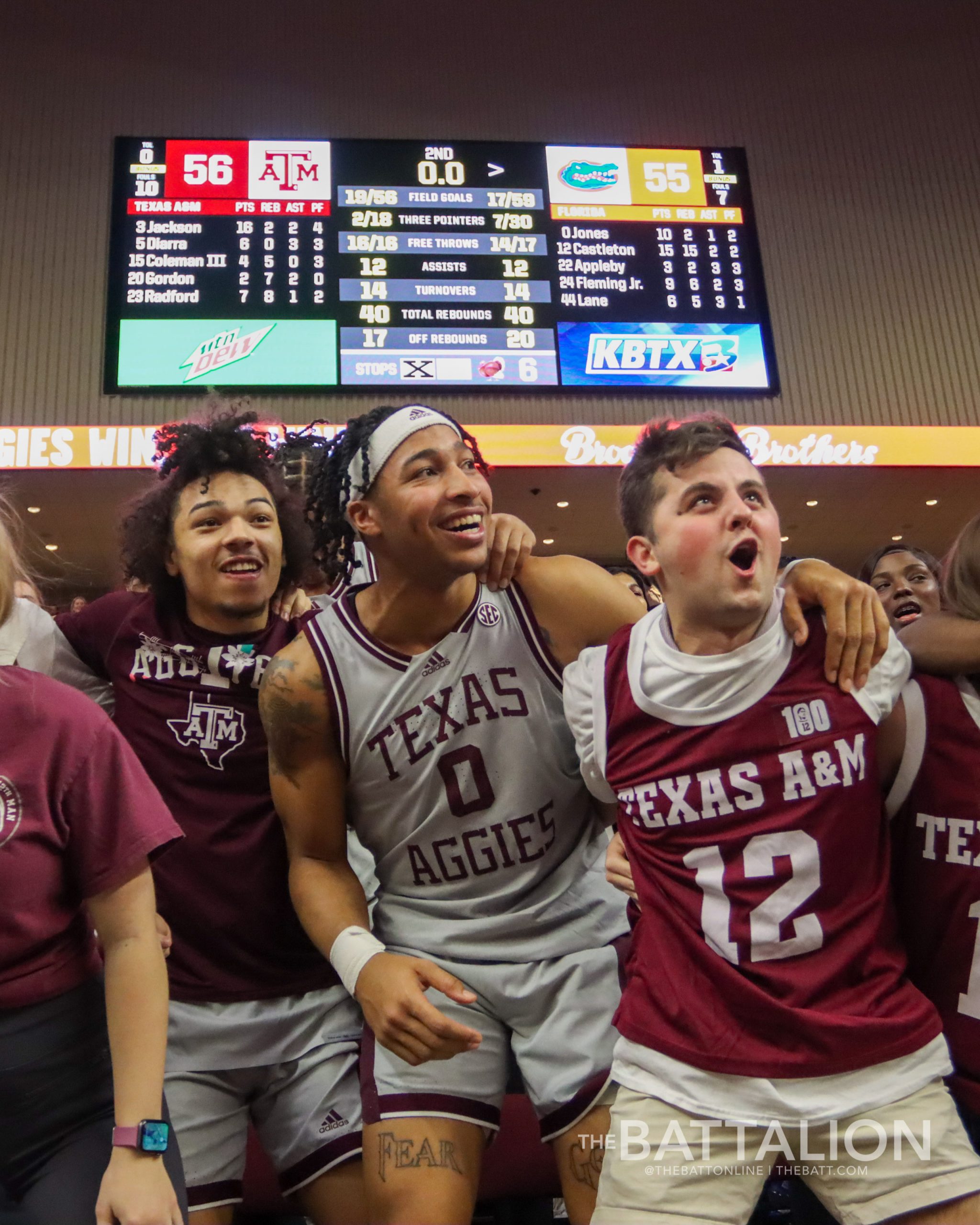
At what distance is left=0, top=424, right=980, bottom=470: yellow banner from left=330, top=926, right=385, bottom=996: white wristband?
6008 millimetres

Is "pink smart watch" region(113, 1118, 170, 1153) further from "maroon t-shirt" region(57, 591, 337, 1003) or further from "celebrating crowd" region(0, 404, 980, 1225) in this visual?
"maroon t-shirt" region(57, 591, 337, 1003)

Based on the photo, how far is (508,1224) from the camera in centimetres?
212

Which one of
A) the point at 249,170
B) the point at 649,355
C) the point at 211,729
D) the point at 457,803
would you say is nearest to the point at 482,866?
the point at 457,803

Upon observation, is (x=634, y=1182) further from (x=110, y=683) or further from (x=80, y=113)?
(x=80, y=113)

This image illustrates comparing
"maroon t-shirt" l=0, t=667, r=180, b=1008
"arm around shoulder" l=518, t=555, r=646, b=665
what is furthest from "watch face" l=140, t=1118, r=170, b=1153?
"arm around shoulder" l=518, t=555, r=646, b=665

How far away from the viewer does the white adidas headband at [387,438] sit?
2.04m

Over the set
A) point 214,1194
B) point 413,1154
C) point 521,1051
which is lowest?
point 214,1194

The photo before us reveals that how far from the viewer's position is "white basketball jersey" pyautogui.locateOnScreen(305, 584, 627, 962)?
6.10 feet

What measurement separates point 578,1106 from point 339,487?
1392 mm

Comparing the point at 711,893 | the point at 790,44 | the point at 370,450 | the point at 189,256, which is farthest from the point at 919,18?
the point at 711,893

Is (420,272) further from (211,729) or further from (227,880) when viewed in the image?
(227,880)

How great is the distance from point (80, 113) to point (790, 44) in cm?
718

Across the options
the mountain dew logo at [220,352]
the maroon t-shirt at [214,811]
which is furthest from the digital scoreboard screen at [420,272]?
the maroon t-shirt at [214,811]

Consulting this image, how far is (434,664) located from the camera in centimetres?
191
